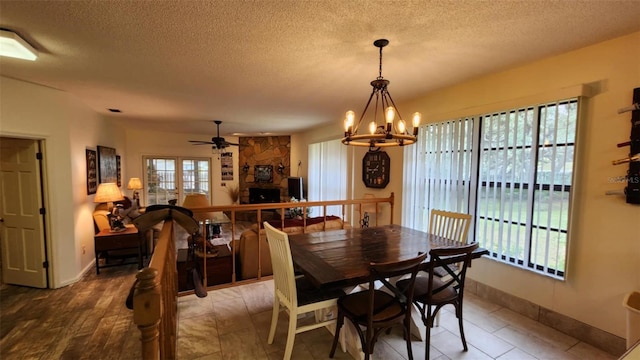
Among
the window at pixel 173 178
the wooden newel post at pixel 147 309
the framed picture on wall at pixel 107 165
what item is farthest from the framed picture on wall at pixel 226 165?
the wooden newel post at pixel 147 309

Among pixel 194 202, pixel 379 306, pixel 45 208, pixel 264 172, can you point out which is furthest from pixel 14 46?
pixel 264 172

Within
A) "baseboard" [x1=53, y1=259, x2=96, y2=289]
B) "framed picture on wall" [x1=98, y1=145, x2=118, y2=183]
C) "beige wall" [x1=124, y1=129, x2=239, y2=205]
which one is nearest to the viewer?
"baseboard" [x1=53, y1=259, x2=96, y2=289]

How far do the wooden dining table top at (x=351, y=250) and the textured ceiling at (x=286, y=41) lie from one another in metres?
1.70

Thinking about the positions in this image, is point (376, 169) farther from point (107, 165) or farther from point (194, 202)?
point (107, 165)

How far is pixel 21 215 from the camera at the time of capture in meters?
3.56

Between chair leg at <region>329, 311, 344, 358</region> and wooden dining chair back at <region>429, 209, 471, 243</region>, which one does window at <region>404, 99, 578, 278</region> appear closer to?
wooden dining chair back at <region>429, 209, 471, 243</region>

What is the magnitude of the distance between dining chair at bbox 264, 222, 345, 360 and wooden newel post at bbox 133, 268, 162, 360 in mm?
1009

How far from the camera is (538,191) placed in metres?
2.62

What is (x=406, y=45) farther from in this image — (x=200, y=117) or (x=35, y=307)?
(x=35, y=307)

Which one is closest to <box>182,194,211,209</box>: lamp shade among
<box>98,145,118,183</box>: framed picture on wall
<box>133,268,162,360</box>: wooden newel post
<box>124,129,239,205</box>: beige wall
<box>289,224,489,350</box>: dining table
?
<box>289,224,489,350</box>: dining table

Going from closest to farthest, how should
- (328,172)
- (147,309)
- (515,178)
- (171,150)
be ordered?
1. (147,309)
2. (515,178)
3. (328,172)
4. (171,150)

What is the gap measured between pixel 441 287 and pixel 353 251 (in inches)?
29.1

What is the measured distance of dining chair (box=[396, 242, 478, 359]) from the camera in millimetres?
1947

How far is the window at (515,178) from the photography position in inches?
97.9
